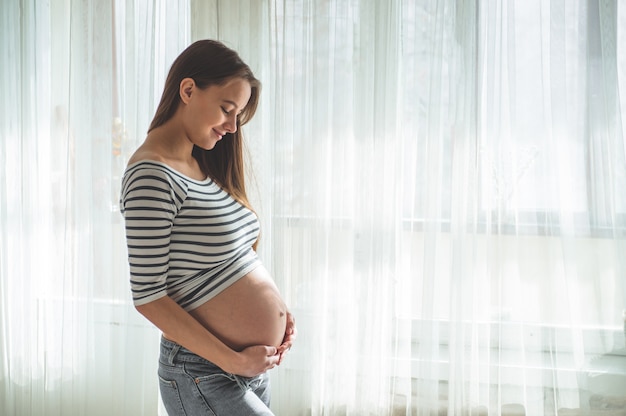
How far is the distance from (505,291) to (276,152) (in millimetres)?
845

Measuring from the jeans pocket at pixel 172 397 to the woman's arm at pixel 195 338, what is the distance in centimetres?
9

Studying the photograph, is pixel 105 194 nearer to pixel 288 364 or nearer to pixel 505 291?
pixel 288 364

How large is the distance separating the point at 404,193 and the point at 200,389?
3.37ft

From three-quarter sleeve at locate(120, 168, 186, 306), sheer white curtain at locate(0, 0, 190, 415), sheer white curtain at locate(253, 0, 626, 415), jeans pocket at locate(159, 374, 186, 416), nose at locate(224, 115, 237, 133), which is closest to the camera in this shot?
three-quarter sleeve at locate(120, 168, 186, 306)

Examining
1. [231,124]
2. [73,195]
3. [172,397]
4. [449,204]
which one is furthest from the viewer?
[73,195]

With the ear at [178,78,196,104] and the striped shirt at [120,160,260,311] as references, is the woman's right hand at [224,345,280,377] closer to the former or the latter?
the striped shirt at [120,160,260,311]

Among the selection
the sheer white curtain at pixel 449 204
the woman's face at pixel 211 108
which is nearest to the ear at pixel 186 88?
the woman's face at pixel 211 108

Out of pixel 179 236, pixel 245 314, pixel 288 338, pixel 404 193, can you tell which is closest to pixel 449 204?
pixel 404 193

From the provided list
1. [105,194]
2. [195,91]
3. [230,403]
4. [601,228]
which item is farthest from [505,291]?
[105,194]

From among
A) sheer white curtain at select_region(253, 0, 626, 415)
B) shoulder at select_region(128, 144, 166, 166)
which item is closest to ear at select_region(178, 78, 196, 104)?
shoulder at select_region(128, 144, 166, 166)

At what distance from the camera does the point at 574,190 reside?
6.02 feet

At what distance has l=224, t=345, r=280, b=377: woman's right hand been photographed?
116 cm

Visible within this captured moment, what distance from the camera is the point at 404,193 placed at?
197 cm

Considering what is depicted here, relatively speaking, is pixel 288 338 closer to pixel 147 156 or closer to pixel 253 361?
pixel 253 361
